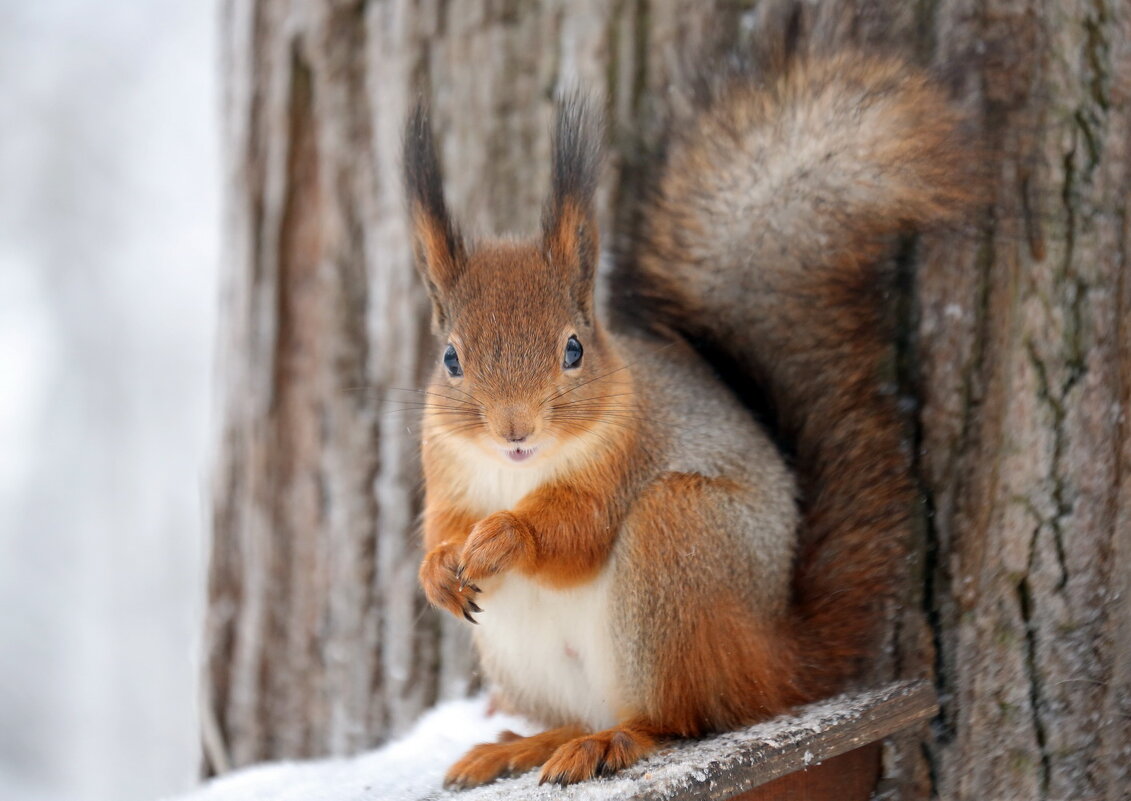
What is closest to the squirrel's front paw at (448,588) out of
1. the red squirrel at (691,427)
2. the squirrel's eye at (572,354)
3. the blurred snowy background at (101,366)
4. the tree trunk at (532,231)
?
the red squirrel at (691,427)

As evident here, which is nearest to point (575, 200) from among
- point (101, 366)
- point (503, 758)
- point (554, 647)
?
point (554, 647)

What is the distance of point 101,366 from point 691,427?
3567 millimetres

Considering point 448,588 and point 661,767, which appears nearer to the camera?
point 661,767

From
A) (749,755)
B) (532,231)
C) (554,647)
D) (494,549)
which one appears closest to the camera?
(749,755)

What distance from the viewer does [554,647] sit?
1.27 metres

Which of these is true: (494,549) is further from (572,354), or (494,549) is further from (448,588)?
(572,354)

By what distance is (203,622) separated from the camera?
2.04 metres

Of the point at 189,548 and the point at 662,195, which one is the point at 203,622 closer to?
the point at 662,195

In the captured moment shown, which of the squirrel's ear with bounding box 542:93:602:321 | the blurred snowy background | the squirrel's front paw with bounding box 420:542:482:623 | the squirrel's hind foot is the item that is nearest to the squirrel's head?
the squirrel's ear with bounding box 542:93:602:321

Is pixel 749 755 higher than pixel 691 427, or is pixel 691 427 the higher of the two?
pixel 691 427

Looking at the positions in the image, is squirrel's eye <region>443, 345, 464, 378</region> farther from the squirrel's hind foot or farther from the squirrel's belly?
the squirrel's hind foot

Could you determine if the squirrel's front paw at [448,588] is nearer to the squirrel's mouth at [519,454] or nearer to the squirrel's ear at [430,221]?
the squirrel's mouth at [519,454]

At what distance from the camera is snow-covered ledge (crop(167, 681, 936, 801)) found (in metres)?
1.00

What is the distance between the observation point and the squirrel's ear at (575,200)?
1.16 meters
